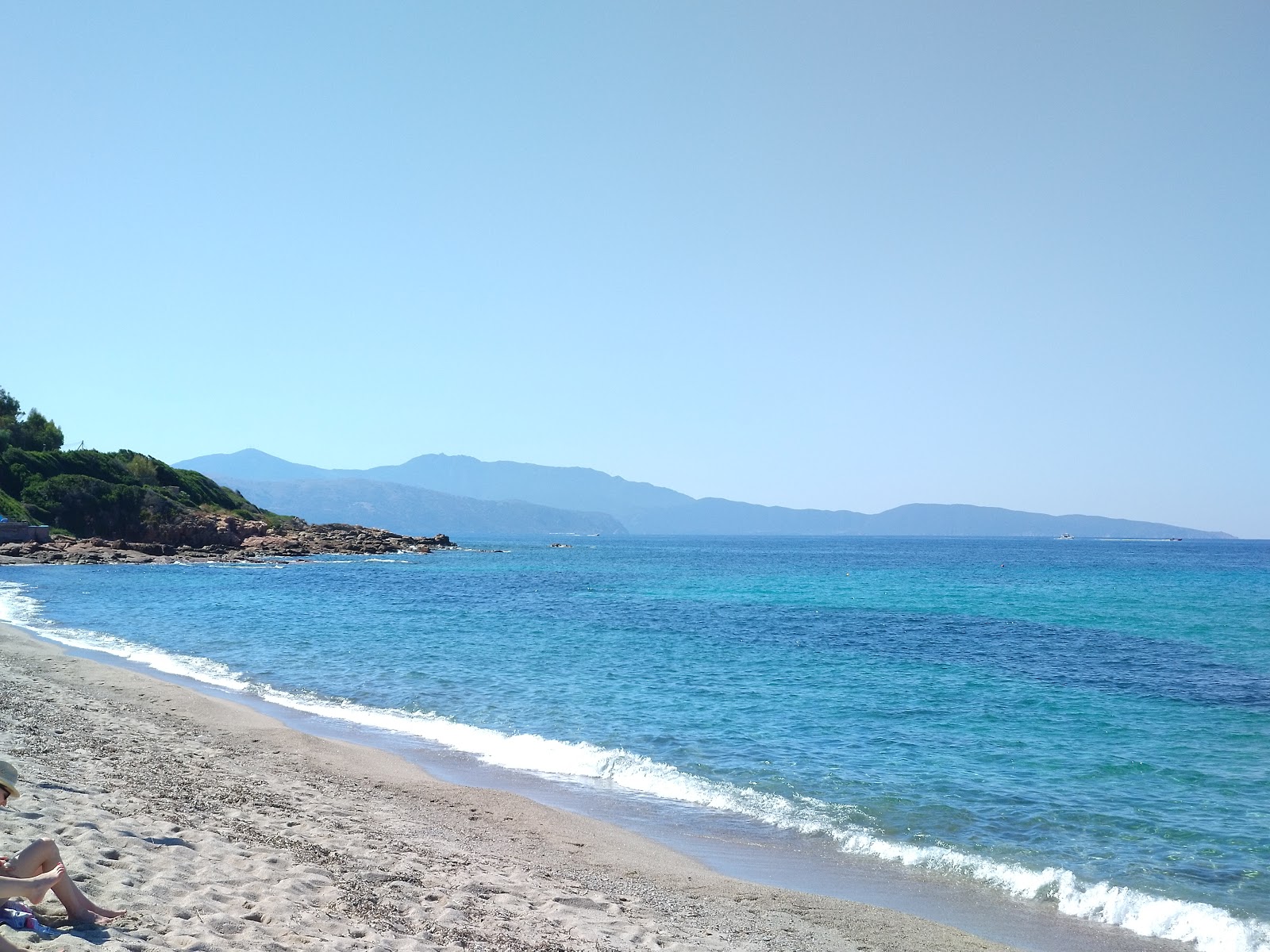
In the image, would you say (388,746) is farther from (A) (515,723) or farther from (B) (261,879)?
(B) (261,879)

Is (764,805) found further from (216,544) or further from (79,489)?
(79,489)

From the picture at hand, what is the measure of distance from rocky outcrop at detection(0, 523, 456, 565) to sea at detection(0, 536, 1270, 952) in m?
22.8

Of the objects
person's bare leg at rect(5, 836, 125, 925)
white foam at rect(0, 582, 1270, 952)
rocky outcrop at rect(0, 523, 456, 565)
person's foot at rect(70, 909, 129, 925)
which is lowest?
rocky outcrop at rect(0, 523, 456, 565)

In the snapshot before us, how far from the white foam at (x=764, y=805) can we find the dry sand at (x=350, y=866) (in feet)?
5.89

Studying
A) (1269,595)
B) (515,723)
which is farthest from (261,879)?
(1269,595)

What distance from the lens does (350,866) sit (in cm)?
839

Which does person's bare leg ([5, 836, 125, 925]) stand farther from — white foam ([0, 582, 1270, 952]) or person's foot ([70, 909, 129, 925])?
white foam ([0, 582, 1270, 952])

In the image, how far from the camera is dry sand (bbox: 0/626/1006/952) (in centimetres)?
678

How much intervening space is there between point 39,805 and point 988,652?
88.4 ft

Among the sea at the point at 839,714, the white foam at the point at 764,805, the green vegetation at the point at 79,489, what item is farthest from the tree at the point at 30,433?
the white foam at the point at 764,805

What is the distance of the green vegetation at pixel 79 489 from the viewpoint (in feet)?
261

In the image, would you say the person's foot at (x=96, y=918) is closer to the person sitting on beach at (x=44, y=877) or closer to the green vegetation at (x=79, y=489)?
the person sitting on beach at (x=44, y=877)

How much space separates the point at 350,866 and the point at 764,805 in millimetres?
6293

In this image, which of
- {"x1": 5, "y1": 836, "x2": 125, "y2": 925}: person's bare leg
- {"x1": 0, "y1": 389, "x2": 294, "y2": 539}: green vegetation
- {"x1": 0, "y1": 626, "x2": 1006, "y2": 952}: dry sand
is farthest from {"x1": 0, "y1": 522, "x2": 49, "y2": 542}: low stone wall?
{"x1": 5, "y1": 836, "x2": 125, "y2": 925}: person's bare leg
